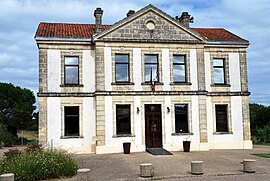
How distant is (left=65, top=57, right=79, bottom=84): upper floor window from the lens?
72.2ft

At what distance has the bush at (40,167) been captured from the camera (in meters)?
12.0

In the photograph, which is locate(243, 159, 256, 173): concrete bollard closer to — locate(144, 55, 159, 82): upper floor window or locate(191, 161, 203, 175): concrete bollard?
locate(191, 161, 203, 175): concrete bollard

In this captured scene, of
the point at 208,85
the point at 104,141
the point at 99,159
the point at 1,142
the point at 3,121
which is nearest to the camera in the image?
the point at 99,159

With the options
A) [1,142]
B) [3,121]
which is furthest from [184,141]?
[3,121]

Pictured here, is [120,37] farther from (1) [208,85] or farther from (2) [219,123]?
(2) [219,123]

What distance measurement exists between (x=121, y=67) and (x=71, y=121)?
461 centimetres

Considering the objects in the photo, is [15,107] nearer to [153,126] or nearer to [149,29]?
[153,126]

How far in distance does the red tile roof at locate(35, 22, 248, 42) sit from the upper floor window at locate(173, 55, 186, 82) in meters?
2.57

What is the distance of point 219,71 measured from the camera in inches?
938

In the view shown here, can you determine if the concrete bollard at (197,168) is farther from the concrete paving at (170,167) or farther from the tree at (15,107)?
the tree at (15,107)

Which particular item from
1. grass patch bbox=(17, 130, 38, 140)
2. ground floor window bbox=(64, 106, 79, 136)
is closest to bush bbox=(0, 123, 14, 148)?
grass patch bbox=(17, 130, 38, 140)

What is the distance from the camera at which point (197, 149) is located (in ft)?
72.2

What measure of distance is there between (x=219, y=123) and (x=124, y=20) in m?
9.24

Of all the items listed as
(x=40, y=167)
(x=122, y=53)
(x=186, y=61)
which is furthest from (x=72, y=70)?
(x=40, y=167)
